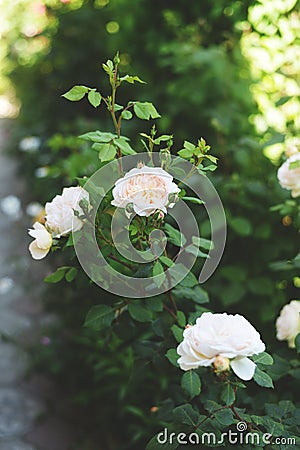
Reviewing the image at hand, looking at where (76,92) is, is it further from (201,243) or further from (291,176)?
(291,176)

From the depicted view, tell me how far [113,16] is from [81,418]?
1988 millimetres

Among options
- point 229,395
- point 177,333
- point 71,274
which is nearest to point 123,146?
point 71,274

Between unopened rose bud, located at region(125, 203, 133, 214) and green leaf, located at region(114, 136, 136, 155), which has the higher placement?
green leaf, located at region(114, 136, 136, 155)

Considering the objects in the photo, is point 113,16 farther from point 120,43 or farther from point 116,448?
point 116,448

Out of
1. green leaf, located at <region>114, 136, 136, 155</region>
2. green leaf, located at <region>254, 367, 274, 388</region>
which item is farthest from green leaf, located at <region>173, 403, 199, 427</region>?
green leaf, located at <region>114, 136, 136, 155</region>

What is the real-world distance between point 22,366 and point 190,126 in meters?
1.18

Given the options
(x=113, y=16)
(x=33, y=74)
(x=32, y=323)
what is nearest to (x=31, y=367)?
(x=32, y=323)

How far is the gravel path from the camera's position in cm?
196

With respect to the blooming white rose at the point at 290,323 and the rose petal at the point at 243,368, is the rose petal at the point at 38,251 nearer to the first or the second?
the rose petal at the point at 243,368

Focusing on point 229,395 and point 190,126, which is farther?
point 190,126

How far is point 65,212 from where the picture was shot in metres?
1.13

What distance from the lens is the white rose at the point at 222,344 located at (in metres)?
0.92

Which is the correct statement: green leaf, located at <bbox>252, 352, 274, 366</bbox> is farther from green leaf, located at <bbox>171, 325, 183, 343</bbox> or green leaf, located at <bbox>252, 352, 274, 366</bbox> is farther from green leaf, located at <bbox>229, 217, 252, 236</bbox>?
green leaf, located at <bbox>229, 217, 252, 236</bbox>

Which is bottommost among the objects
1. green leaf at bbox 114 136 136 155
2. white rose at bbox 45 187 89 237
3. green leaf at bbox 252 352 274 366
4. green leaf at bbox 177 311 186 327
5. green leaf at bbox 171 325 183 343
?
green leaf at bbox 177 311 186 327
